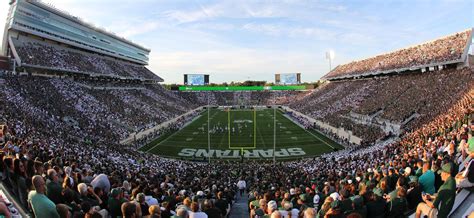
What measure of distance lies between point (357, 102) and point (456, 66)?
41.0 ft

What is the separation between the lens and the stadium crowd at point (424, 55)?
1570 inches

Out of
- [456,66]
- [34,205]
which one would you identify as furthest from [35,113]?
[456,66]

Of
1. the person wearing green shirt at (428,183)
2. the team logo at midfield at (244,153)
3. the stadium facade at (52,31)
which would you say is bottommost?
the team logo at midfield at (244,153)

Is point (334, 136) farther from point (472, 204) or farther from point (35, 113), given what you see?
point (472, 204)

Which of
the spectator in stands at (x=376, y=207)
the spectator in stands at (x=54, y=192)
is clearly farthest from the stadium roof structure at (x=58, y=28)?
the spectator in stands at (x=376, y=207)

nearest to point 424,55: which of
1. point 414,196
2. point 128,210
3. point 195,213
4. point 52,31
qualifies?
point 414,196

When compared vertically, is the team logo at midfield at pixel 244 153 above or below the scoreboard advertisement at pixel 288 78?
below

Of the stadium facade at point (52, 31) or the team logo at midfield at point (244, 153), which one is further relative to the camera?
the stadium facade at point (52, 31)

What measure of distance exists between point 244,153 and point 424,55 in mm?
31192

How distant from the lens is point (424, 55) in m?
45.5

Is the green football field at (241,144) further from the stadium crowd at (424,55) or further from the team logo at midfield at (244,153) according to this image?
the stadium crowd at (424,55)

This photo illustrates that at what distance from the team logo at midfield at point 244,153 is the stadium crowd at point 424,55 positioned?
930 inches

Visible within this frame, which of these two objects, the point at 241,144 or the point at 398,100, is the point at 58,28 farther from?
the point at 398,100

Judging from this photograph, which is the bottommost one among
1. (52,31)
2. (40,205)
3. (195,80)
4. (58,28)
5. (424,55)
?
(40,205)
